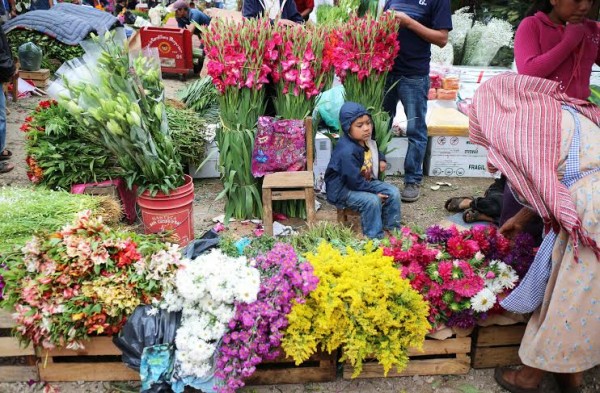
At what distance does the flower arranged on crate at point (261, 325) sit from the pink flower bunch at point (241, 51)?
1776 mm

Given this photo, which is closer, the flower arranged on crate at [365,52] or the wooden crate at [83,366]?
the wooden crate at [83,366]

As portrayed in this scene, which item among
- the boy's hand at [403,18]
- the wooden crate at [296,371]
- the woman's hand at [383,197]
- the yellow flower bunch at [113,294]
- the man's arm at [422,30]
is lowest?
the wooden crate at [296,371]

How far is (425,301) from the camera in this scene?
98.9 inches

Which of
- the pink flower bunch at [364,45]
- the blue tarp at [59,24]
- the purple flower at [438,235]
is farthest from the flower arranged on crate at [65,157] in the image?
the blue tarp at [59,24]

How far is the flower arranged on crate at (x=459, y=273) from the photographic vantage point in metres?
2.53

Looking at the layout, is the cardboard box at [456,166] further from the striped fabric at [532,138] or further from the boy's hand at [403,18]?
the striped fabric at [532,138]

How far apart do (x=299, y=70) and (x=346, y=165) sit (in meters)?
0.78

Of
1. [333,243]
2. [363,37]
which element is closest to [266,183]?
[333,243]

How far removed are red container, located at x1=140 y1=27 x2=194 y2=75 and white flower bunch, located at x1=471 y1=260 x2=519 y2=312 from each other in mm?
7305

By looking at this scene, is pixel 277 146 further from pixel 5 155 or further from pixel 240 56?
pixel 5 155

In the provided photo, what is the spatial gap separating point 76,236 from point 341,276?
51.0 inches

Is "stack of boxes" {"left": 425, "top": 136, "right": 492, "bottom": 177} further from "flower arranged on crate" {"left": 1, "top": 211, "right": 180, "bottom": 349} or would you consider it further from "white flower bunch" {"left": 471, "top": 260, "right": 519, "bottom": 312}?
"flower arranged on crate" {"left": 1, "top": 211, "right": 180, "bottom": 349}

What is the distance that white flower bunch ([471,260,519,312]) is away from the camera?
98.3 inches

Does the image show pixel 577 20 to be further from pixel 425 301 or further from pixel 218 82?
pixel 218 82
